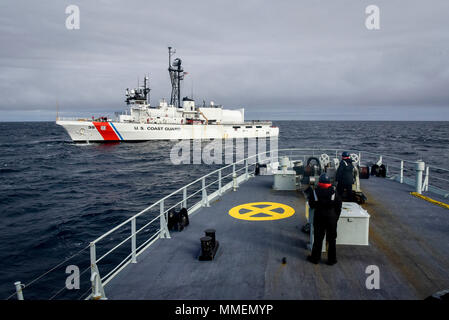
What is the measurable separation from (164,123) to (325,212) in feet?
201

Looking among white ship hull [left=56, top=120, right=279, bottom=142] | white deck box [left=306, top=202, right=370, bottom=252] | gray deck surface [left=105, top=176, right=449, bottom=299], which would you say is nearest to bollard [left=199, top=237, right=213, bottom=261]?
gray deck surface [left=105, top=176, right=449, bottom=299]

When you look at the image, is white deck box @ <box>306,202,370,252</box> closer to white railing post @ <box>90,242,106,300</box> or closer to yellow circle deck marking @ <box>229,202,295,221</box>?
yellow circle deck marking @ <box>229,202,295,221</box>

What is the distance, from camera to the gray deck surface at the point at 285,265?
5.36m

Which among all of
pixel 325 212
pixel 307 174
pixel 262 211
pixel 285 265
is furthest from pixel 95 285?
pixel 307 174

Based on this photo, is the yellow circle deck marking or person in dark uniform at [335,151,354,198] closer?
person in dark uniform at [335,151,354,198]

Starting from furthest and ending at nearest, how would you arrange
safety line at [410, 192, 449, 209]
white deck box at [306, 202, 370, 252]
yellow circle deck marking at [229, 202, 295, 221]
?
safety line at [410, 192, 449, 209], yellow circle deck marking at [229, 202, 295, 221], white deck box at [306, 202, 370, 252]

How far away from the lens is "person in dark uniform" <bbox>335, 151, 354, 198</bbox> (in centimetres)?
935

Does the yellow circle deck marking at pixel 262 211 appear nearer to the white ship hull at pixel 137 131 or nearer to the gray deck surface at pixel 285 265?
the gray deck surface at pixel 285 265

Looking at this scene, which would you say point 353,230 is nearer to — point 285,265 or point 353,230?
point 353,230

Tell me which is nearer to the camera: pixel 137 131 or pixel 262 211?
pixel 262 211

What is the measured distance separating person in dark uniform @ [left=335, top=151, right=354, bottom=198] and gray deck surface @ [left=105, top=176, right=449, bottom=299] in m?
1.20

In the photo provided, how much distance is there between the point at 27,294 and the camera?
32.8 feet

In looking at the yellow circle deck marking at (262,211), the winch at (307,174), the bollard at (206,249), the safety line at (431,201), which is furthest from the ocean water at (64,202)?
the safety line at (431,201)

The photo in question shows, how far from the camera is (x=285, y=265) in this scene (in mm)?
6301
